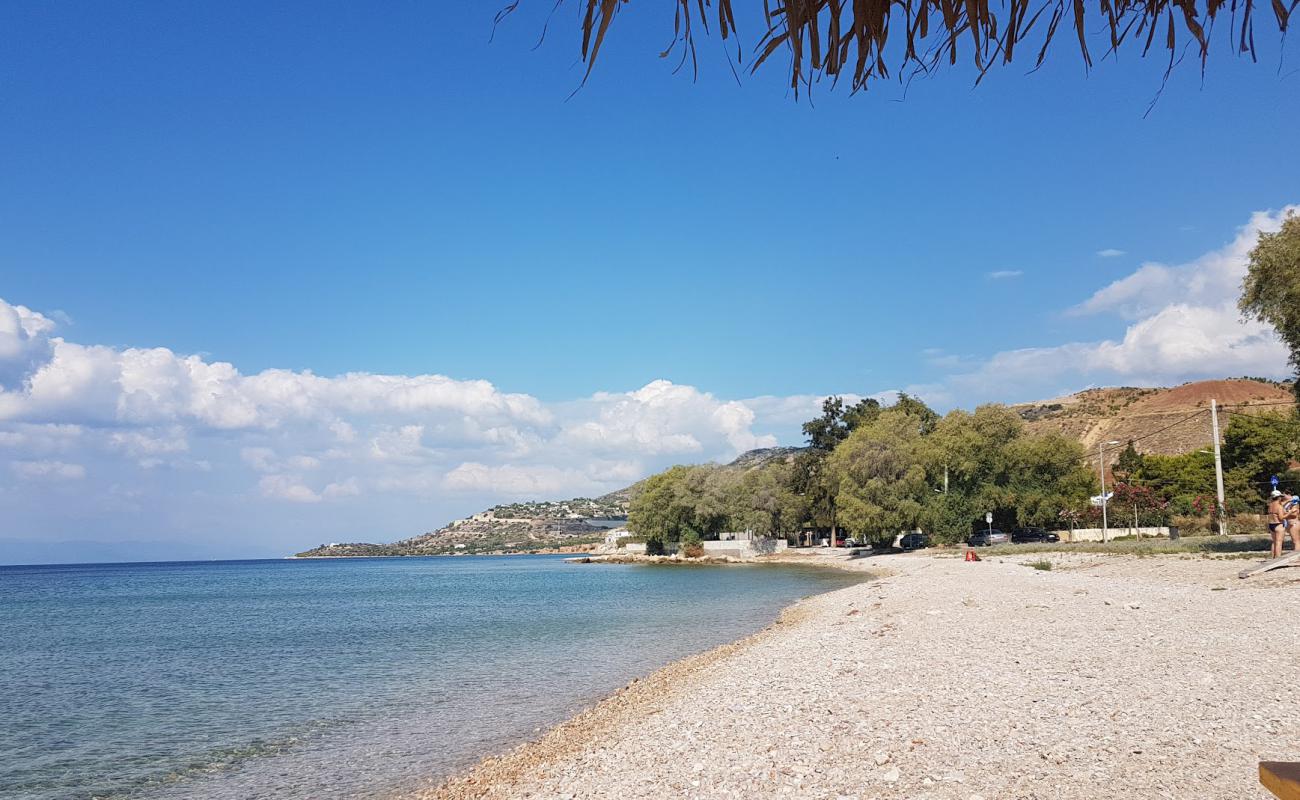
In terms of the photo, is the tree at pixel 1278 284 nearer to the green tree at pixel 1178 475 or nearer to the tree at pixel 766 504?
the green tree at pixel 1178 475

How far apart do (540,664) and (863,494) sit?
47827mm

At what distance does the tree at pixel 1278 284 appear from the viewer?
23.2m

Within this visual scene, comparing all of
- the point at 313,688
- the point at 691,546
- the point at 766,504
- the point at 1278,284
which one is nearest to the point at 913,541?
the point at 766,504

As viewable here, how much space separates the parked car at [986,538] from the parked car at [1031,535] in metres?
1.52

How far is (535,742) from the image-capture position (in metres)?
11.9

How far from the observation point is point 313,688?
18.6m

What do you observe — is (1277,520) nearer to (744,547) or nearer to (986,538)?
(986,538)

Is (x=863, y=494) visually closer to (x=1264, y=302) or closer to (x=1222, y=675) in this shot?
(x=1264, y=302)

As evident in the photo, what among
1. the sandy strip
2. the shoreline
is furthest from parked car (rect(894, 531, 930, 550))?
the sandy strip

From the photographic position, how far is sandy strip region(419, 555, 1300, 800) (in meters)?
6.55

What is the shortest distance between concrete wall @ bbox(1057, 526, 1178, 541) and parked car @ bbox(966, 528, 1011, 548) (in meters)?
4.05

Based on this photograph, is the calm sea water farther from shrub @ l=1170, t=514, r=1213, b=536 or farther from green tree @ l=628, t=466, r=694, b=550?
green tree @ l=628, t=466, r=694, b=550

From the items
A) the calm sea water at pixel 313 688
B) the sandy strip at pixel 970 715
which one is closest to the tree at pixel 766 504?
the calm sea water at pixel 313 688

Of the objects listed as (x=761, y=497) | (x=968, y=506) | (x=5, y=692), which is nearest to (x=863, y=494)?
(x=968, y=506)
